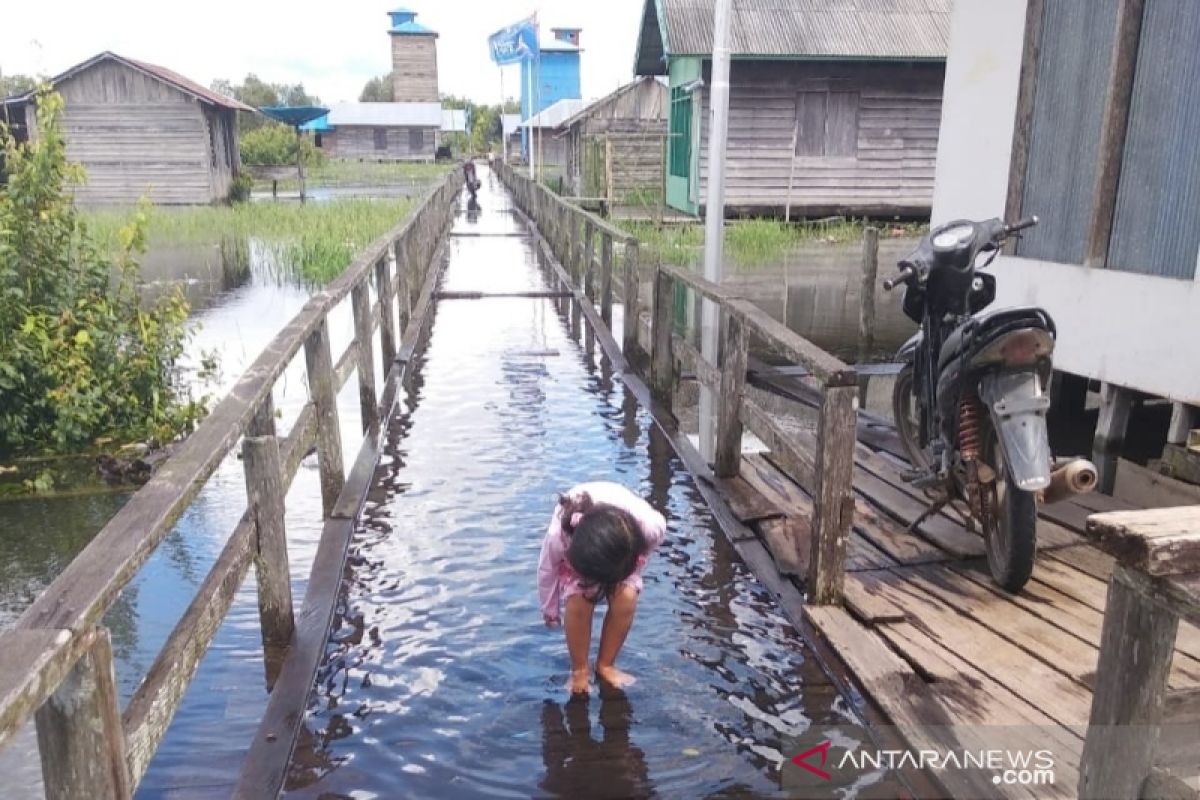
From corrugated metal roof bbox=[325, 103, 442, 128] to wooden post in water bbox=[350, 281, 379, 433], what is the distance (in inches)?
2134

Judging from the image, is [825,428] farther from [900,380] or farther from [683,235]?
[683,235]

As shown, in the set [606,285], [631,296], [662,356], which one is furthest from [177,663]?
[606,285]

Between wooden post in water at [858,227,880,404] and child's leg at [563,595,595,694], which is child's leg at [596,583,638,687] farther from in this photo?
wooden post in water at [858,227,880,404]

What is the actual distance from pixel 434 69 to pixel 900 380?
6759cm

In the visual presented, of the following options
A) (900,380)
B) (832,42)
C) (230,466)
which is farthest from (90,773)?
(832,42)

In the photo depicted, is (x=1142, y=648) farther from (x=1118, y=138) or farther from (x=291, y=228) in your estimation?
(x=291, y=228)

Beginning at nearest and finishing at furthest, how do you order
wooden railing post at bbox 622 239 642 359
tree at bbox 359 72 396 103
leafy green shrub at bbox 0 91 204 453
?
leafy green shrub at bbox 0 91 204 453 → wooden railing post at bbox 622 239 642 359 → tree at bbox 359 72 396 103

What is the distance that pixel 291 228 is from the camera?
20.3m

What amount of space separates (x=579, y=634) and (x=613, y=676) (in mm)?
228

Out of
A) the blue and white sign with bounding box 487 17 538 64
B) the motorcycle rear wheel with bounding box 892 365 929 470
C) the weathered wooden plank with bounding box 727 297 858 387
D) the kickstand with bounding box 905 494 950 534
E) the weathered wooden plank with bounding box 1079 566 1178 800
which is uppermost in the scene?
the blue and white sign with bounding box 487 17 538 64

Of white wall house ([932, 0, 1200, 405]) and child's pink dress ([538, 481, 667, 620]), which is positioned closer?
child's pink dress ([538, 481, 667, 620])

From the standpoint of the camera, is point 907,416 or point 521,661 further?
point 907,416

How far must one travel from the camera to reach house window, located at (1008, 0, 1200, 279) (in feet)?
17.7

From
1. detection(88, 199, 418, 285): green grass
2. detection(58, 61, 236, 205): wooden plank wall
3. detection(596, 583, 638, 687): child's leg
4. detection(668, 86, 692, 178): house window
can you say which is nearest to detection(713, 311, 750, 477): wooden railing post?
detection(596, 583, 638, 687): child's leg
